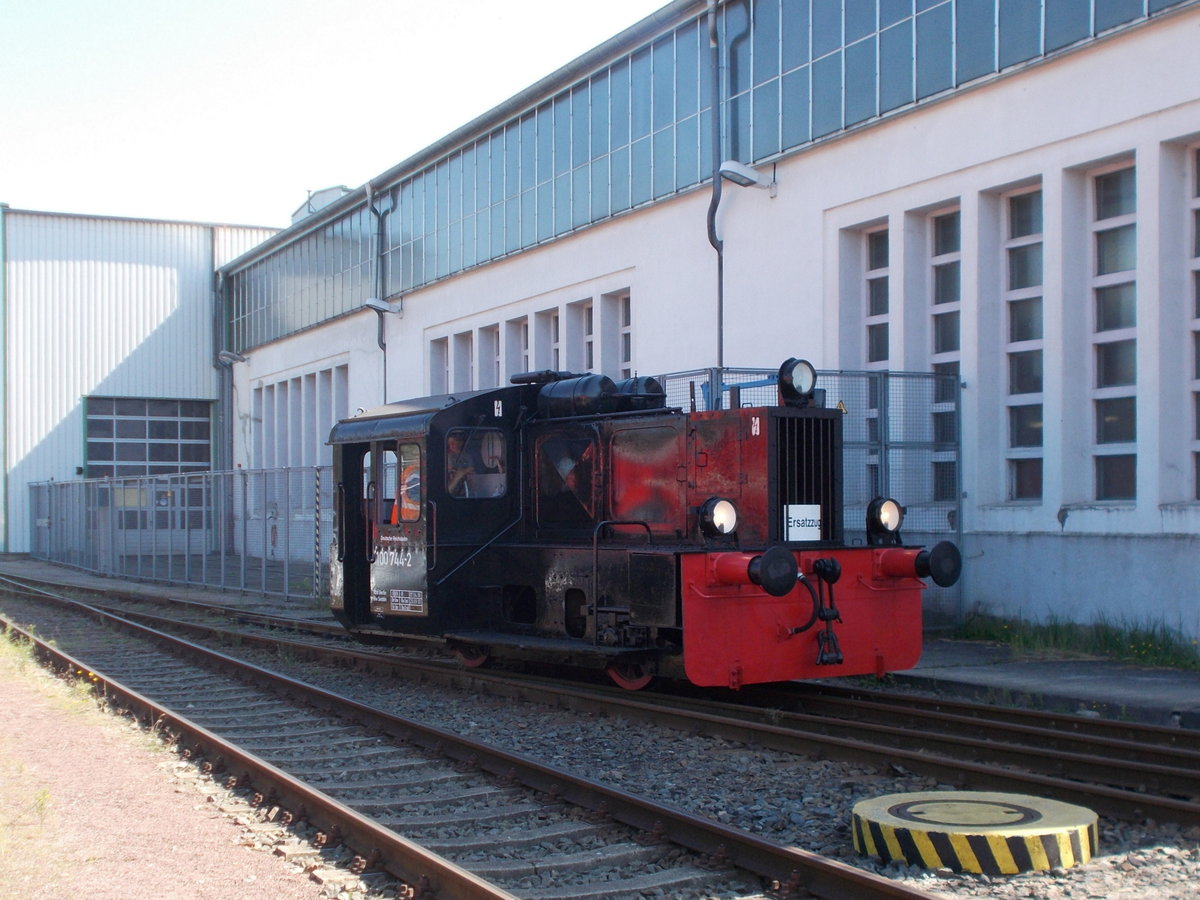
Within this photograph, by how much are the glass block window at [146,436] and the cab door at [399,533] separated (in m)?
30.7

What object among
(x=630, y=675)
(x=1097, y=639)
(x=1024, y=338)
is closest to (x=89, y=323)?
(x=1024, y=338)

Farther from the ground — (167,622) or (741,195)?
(741,195)

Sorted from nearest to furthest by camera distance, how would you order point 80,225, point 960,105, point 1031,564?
point 1031,564, point 960,105, point 80,225

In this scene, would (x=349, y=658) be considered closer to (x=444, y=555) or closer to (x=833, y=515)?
(x=444, y=555)

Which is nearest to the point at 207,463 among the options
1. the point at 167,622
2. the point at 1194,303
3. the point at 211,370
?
the point at 211,370

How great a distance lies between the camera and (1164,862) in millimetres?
5160

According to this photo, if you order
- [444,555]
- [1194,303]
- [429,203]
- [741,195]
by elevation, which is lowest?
[444,555]

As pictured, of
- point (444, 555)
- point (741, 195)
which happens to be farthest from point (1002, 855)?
point (741, 195)

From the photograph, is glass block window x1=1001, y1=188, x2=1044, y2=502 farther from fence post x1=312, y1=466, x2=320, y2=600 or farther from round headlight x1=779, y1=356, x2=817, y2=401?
fence post x1=312, y1=466, x2=320, y2=600

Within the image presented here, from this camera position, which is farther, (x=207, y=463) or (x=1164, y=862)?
(x=207, y=463)

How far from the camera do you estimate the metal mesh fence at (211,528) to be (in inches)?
794

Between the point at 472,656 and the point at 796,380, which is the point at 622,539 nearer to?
the point at 796,380

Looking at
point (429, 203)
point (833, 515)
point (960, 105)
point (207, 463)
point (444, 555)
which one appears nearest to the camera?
point (833, 515)

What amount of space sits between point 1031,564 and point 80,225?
33772 mm
